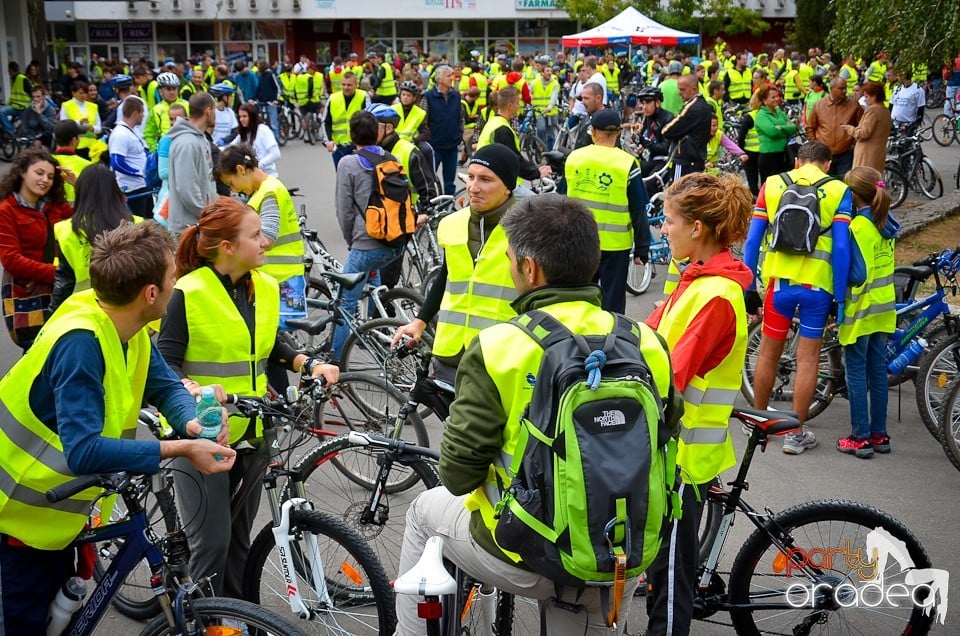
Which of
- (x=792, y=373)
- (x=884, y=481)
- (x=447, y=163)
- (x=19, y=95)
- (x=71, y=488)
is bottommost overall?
(x=884, y=481)

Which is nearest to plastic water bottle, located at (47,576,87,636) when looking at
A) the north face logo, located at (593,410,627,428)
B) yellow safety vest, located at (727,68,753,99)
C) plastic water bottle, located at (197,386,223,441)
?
plastic water bottle, located at (197,386,223,441)

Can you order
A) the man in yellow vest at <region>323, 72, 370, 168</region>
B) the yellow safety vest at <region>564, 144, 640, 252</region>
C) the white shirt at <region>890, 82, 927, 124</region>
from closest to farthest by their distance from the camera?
the yellow safety vest at <region>564, 144, 640, 252</region>, the man in yellow vest at <region>323, 72, 370, 168</region>, the white shirt at <region>890, 82, 927, 124</region>

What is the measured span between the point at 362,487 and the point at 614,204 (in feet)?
11.1

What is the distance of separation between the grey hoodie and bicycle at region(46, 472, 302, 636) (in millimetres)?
5143

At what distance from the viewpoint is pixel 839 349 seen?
273 inches

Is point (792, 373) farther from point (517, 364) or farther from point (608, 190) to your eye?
point (517, 364)

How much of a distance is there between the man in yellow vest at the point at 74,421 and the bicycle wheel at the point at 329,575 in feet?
2.49

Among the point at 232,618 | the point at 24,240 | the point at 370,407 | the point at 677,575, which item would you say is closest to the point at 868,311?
the point at 370,407

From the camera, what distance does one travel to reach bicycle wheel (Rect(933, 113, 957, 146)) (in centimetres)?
2361

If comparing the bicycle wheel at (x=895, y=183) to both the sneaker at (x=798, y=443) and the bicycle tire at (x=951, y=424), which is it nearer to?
the sneaker at (x=798, y=443)

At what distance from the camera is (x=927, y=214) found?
43.3 ft

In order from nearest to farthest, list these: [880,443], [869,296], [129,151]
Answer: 1. [869,296]
2. [880,443]
3. [129,151]

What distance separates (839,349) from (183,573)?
4954 mm

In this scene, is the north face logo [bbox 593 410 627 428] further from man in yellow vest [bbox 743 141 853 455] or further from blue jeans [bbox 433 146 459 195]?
blue jeans [bbox 433 146 459 195]
